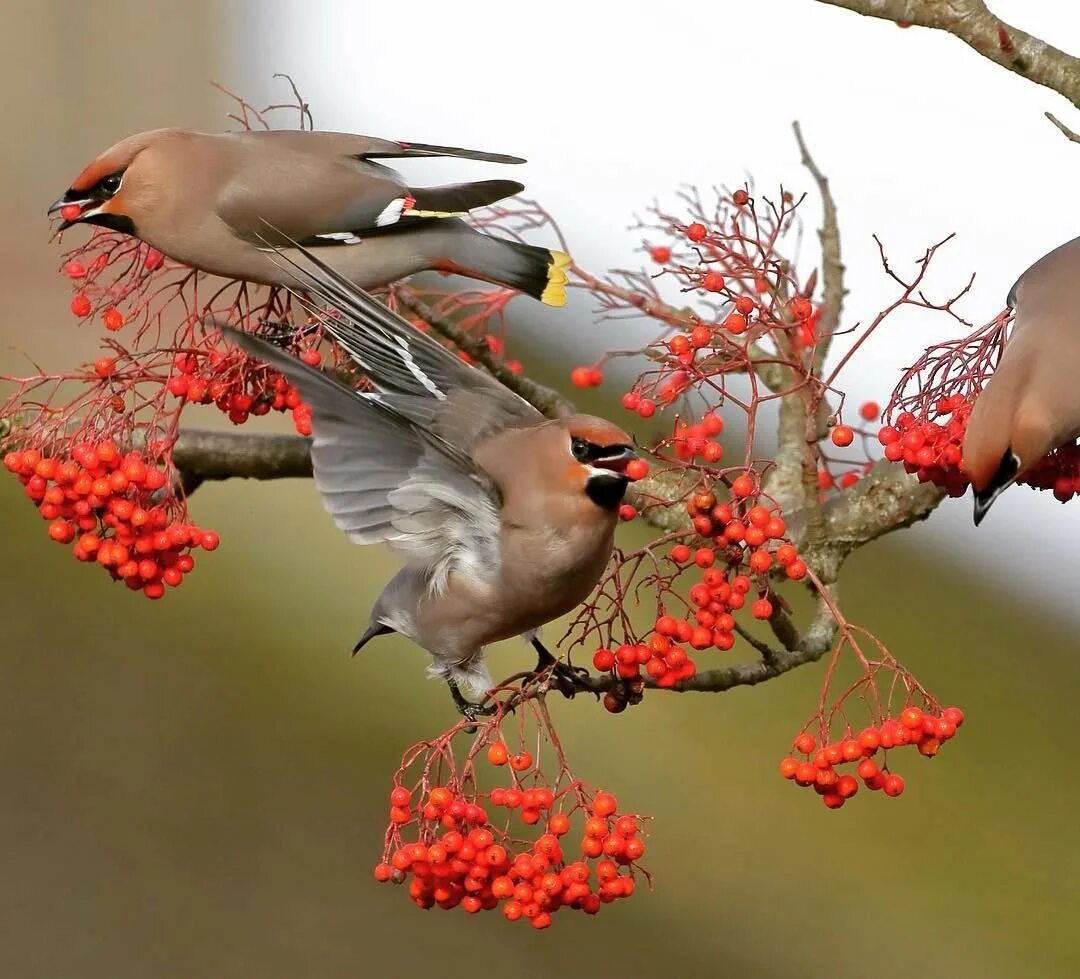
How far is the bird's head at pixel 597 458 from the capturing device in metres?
2.17

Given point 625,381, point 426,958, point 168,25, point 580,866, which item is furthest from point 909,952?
point 168,25

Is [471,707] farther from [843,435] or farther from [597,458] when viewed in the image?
[843,435]

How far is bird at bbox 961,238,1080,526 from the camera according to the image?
6.82ft

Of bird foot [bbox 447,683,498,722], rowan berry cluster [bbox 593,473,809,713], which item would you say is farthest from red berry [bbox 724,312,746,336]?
bird foot [bbox 447,683,498,722]

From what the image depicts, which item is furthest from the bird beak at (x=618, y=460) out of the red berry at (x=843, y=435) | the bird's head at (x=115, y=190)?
the bird's head at (x=115, y=190)

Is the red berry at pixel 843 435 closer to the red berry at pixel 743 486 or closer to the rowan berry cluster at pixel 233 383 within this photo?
the red berry at pixel 743 486

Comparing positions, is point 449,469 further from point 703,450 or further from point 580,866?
point 580,866

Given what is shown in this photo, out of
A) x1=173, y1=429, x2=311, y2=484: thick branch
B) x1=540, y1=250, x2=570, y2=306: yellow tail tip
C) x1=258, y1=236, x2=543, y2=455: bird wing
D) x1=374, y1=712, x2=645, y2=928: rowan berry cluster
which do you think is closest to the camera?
x1=374, y1=712, x2=645, y2=928: rowan berry cluster

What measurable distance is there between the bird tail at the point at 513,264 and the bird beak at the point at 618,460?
1.46ft

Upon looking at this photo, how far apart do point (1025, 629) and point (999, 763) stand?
49.0 inches

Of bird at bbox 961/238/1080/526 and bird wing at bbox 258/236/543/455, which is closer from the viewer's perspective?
bird at bbox 961/238/1080/526

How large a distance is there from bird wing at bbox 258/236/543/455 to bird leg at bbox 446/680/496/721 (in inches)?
19.9

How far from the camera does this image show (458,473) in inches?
88.7

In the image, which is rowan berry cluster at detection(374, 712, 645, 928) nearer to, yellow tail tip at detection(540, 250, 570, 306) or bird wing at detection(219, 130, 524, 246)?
yellow tail tip at detection(540, 250, 570, 306)
